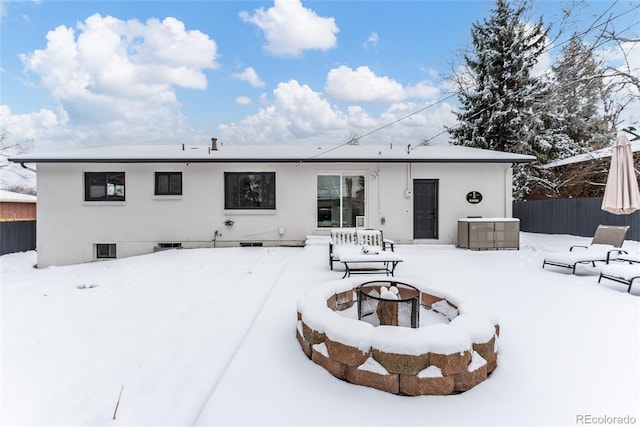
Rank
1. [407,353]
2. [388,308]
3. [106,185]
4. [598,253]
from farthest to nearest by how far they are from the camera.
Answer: [106,185] < [598,253] < [388,308] < [407,353]

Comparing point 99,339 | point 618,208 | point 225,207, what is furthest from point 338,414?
point 225,207

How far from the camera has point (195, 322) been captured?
12.1 ft

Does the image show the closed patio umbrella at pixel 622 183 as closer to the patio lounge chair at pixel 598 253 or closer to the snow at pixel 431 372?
the patio lounge chair at pixel 598 253

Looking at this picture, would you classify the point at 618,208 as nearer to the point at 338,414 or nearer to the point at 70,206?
the point at 338,414

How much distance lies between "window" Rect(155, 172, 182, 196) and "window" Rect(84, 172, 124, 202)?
1129 mm

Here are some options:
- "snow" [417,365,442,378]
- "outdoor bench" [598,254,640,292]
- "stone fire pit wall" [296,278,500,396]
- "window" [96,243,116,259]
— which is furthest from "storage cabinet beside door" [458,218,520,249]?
"window" [96,243,116,259]

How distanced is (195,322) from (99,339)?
38.0 inches

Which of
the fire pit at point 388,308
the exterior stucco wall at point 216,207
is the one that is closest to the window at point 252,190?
the exterior stucco wall at point 216,207

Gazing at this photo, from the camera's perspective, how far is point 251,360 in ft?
9.12

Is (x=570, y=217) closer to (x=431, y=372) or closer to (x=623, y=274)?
(x=623, y=274)

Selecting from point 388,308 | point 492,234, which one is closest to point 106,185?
point 388,308

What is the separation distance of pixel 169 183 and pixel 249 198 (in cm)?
252

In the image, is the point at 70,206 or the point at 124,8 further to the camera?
the point at 124,8

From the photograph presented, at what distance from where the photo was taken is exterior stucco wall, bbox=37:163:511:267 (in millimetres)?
9266
